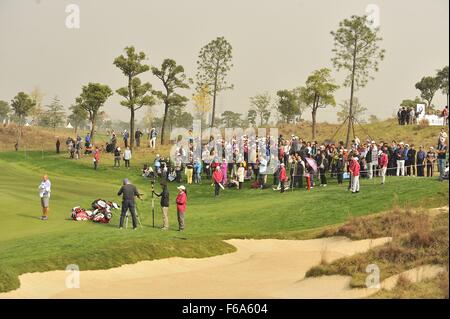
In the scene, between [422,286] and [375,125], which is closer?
[422,286]

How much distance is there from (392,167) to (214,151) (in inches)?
493

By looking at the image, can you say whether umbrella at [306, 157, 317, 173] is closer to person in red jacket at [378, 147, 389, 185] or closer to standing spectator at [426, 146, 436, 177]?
person in red jacket at [378, 147, 389, 185]

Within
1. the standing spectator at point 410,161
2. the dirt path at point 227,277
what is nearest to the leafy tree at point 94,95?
the standing spectator at point 410,161

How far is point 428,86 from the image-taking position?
84.1 metres

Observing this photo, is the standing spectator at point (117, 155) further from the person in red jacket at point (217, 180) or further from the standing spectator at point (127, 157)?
the person in red jacket at point (217, 180)

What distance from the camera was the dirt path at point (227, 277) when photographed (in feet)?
56.3

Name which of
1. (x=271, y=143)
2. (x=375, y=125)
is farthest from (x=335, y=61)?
(x=271, y=143)

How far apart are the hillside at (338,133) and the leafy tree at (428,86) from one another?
17.5 meters

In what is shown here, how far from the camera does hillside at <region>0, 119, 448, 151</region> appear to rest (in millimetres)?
56013

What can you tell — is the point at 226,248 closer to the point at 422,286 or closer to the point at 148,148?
the point at 422,286

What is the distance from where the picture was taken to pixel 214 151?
143ft

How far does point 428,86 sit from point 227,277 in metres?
71.0

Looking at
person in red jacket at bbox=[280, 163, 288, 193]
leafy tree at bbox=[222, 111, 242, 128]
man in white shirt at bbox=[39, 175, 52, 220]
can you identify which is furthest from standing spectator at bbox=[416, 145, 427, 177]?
leafy tree at bbox=[222, 111, 242, 128]

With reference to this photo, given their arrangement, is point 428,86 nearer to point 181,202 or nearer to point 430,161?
point 430,161
